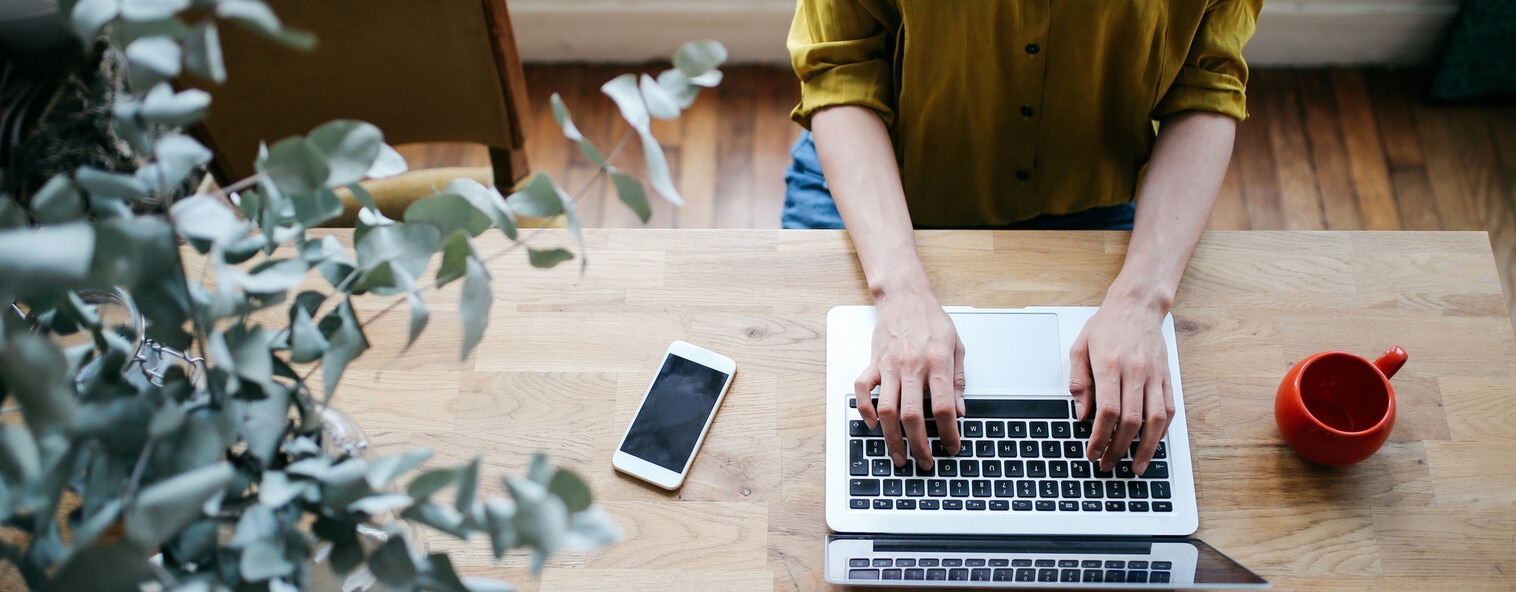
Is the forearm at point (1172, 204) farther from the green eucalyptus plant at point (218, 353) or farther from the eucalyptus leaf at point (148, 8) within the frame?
the eucalyptus leaf at point (148, 8)

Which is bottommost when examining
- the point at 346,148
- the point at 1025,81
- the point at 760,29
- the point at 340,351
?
the point at 340,351

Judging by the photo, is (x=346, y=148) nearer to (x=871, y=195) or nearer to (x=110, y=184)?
(x=110, y=184)

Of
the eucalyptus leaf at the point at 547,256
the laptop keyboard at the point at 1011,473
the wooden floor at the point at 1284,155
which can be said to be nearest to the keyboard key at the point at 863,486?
the laptop keyboard at the point at 1011,473

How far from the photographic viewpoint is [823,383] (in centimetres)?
92

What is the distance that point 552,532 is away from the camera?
396 millimetres

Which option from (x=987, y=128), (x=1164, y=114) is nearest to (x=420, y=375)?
(x=987, y=128)

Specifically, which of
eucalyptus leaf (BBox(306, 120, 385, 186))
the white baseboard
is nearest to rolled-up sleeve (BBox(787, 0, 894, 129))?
eucalyptus leaf (BBox(306, 120, 385, 186))

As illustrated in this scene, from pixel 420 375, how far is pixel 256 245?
398 mm

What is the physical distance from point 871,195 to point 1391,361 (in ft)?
1.60

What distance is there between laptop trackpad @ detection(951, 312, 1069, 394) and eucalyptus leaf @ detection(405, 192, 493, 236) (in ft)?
1.67

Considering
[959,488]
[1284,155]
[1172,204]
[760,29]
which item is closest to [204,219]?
[959,488]

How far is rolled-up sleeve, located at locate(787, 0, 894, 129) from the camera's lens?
3.43ft

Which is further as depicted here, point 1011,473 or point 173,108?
point 1011,473

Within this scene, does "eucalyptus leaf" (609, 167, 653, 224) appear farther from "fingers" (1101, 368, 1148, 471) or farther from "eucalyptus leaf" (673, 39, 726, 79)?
"fingers" (1101, 368, 1148, 471)
